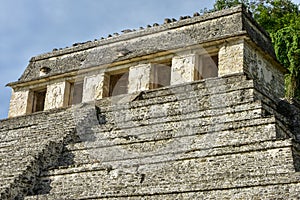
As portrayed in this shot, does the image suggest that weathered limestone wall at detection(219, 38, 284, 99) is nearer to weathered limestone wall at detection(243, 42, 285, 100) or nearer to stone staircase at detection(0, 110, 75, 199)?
weathered limestone wall at detection(243, 42, 285, 100)

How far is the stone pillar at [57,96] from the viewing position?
18.3 m

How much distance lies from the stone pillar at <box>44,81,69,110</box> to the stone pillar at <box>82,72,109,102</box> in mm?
808

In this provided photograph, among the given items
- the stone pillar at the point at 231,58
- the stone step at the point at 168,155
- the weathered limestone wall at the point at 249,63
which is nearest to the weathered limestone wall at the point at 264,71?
the weathered limestone wall at the point at 249,63

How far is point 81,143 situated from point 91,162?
0.87 m

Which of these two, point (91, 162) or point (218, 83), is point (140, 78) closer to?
point (218, 83)

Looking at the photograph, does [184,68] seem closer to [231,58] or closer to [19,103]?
[231,58]

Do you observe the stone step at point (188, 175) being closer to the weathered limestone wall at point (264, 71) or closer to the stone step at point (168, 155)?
the stone step at point (168, 155)

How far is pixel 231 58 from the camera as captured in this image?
15422 mm

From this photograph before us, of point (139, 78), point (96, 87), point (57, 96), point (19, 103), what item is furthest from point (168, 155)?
point (19, 103)

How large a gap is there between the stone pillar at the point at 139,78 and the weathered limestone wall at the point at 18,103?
159 inches

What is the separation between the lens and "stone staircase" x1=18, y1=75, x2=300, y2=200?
33.6 ft

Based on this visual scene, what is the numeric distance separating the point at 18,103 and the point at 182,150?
8.84 metres

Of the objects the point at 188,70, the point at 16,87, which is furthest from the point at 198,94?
the point at 16,87

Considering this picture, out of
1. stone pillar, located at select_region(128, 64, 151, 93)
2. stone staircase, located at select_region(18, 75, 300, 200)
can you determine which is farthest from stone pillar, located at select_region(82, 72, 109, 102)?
stone staircase, located at select_region(18, 75, 300, 200)
